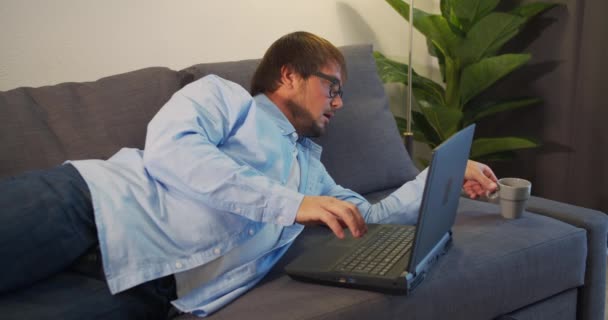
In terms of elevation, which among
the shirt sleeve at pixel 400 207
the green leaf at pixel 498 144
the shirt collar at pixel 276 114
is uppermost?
the shirt collar at pixel 276 114

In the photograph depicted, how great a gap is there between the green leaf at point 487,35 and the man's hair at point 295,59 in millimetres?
877

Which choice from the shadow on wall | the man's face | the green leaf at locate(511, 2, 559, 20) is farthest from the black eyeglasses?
the green leaf at locate(511, 2, 559, 20)

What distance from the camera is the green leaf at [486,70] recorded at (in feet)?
7.35

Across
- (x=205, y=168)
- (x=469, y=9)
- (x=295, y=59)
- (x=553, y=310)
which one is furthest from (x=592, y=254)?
(x=469, y=9)

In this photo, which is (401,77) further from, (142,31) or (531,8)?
(142,31)

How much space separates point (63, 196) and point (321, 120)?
704 millimetres

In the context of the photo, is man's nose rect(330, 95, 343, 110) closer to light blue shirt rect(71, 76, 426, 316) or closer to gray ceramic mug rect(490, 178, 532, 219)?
light blue shirt rect(71, 76, 426, 316)

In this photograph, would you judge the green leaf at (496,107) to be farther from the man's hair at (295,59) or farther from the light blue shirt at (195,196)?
the light blue shirt at (195,196)

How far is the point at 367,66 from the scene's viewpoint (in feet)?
6.40

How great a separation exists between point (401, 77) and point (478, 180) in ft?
3.11

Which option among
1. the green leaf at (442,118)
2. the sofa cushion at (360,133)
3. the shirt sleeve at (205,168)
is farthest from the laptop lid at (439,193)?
the green leaf at (442,118)

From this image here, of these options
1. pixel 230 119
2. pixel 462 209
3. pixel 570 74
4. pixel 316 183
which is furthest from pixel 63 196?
pixel 570 74

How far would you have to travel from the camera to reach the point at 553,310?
148 centimetres

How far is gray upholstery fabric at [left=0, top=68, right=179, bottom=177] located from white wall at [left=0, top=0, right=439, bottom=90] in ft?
1.00
